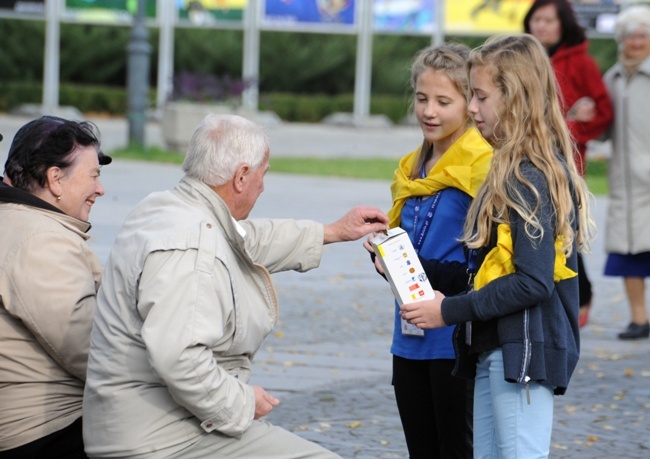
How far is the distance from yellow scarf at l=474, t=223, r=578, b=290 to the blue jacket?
0.02 m

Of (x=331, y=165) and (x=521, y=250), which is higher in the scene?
(x=521, y=250)

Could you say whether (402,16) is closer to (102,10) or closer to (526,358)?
(102,10)

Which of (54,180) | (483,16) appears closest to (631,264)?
(54,180)

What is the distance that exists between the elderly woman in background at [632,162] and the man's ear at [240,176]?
15.5 feet

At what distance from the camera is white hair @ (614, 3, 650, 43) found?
7.42m

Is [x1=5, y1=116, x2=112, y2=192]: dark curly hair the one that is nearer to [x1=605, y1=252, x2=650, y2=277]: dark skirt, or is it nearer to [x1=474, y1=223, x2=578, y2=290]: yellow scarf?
[x1=474, y1=223, x2=578, y2=290]: yellow scarf

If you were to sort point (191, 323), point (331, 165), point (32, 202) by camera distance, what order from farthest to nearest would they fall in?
point (331, 165) → point (32, 202) → point (191, 323)

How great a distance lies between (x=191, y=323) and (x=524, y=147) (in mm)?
1034

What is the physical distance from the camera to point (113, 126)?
2878 centimetres

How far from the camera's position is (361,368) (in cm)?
659

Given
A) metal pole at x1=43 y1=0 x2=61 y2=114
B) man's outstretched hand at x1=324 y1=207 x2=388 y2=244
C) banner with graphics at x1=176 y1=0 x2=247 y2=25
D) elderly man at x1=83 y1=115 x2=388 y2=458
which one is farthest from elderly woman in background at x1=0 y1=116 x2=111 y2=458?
banner with graphics at x1=176 y1=0 x2=247 y2=25

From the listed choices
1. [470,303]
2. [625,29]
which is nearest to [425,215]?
[470,303]

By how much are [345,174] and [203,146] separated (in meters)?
14.8

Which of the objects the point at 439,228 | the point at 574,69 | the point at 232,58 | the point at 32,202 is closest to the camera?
the point at 32,202
